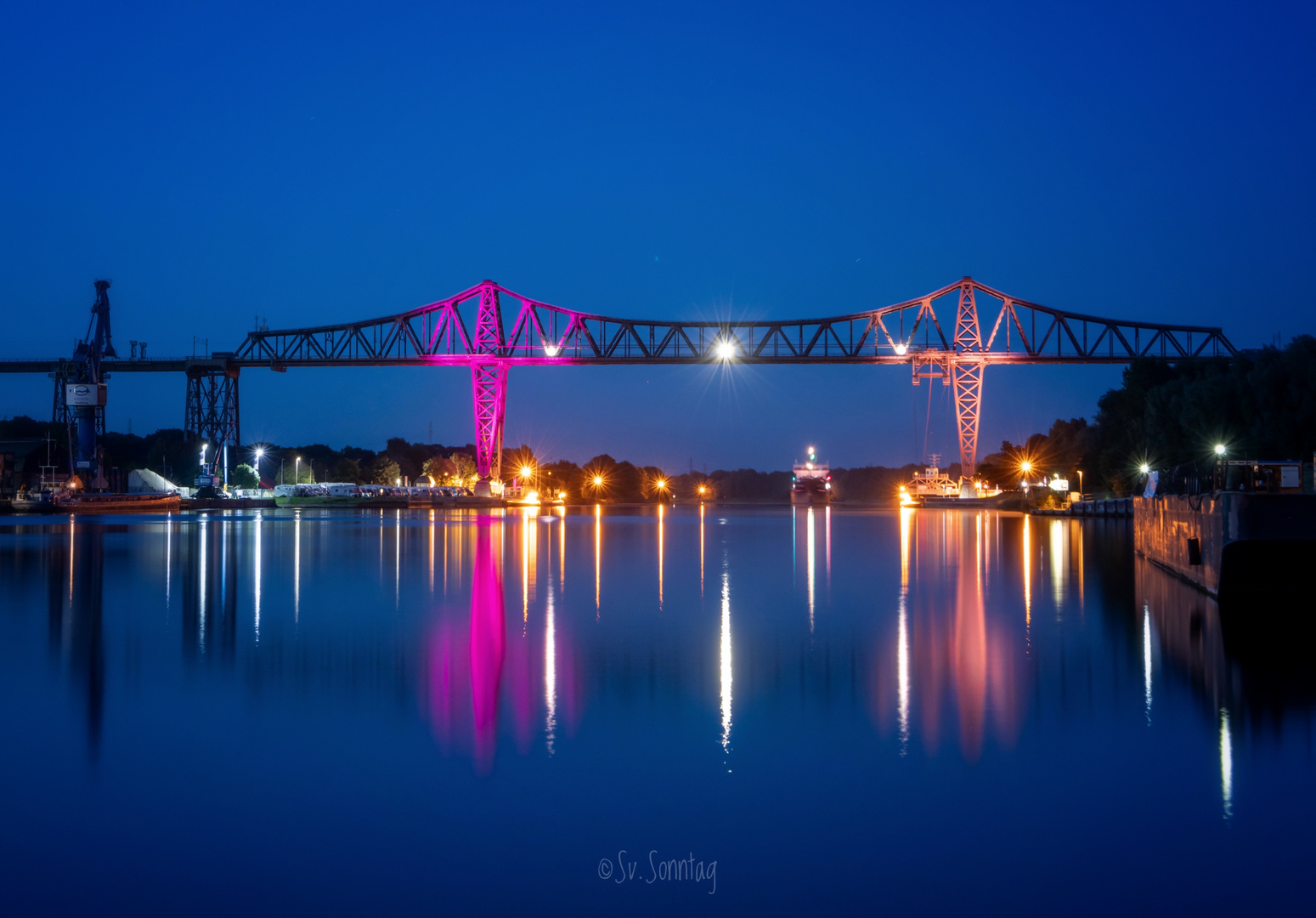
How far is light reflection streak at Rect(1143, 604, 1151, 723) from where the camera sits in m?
8.66

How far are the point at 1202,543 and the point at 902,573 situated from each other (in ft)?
18.3

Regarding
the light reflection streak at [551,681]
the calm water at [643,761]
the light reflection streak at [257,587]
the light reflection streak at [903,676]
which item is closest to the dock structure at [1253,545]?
the calm water at [643,761]

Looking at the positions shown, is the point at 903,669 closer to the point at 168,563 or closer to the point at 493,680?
the point at 493,680

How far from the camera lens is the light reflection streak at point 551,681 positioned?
7301mm

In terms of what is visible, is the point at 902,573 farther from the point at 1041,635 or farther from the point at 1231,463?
the point at 1041,635

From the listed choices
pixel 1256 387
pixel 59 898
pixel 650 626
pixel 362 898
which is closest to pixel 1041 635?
pixel 650 626

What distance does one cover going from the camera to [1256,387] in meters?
42.1

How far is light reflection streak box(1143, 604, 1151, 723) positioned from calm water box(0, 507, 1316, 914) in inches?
3.7

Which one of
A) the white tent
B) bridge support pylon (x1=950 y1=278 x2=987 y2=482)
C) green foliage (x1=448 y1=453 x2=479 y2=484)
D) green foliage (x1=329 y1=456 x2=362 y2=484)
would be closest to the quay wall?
bridge support pylon (x1=950 y1=278 x2=987 y2=482)

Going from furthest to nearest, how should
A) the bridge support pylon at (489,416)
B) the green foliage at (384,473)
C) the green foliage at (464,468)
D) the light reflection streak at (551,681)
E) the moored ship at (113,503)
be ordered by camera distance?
the green foliage at (464,468)
the green foliage at (384,473)
the bridge support pylon at (489,416)
the moored ship at (113,503)
the light reflection streak at (551,681)

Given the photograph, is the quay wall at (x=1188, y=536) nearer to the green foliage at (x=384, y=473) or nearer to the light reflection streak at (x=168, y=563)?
the light reflection streak at (x=168, y=563)

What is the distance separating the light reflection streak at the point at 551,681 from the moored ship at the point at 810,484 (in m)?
112

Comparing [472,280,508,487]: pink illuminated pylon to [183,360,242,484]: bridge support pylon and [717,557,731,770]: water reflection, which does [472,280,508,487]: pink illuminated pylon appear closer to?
[183,360,242,484]: bridge support pylon

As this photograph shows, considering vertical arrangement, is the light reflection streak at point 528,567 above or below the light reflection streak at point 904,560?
above
